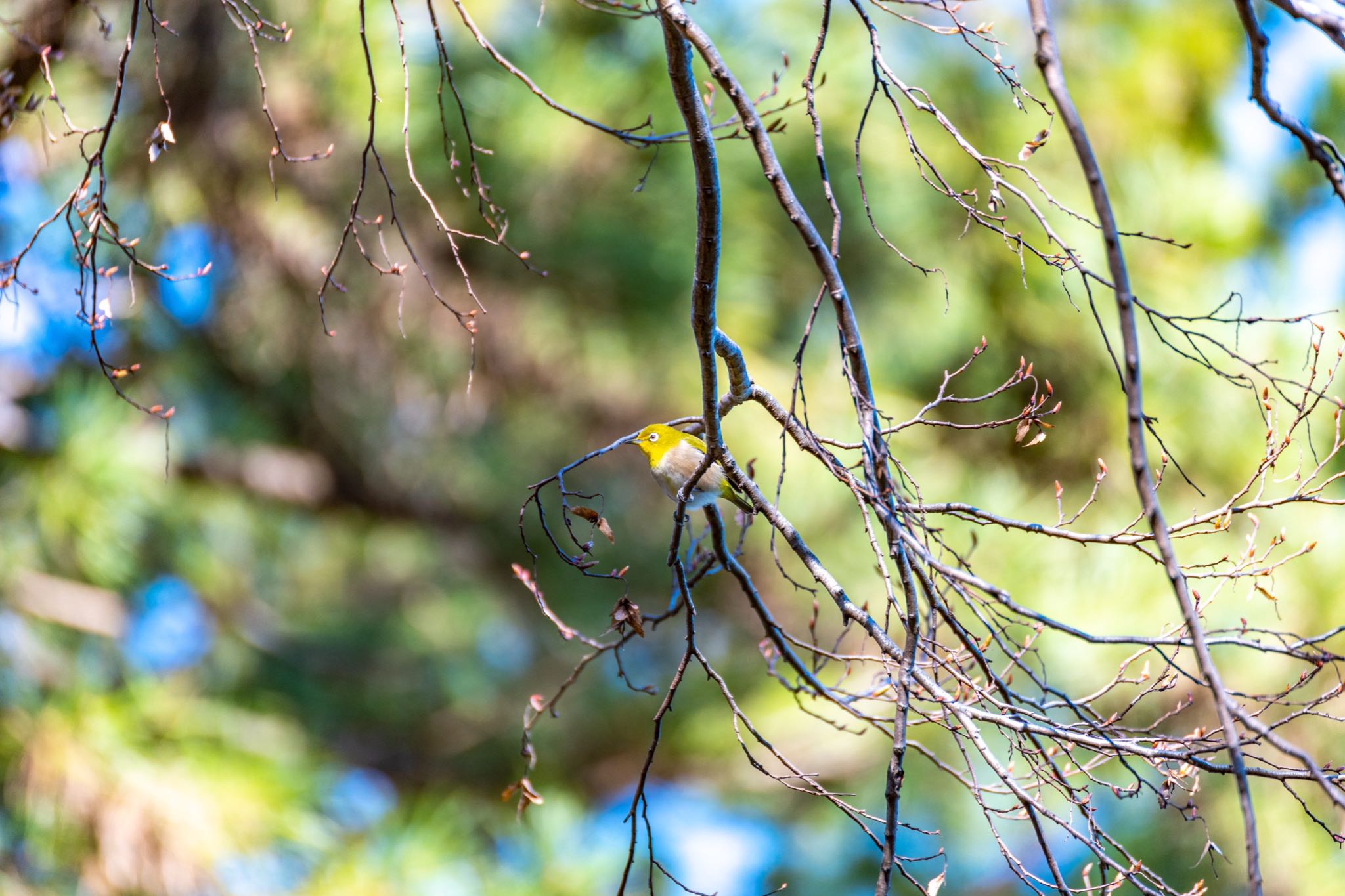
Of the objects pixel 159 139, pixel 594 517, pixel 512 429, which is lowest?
pixel 594 517

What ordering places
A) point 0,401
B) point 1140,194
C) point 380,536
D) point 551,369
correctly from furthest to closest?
point 380,536
point 1140,194
point 551,369
point 0,401

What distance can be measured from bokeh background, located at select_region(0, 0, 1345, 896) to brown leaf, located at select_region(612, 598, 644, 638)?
3.38 feet

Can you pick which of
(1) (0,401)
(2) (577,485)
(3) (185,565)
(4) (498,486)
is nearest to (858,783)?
(2) (577,485)

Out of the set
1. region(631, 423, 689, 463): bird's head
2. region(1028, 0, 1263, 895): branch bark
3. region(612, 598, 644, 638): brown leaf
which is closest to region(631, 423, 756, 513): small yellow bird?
region(631, 423, 689, 463): bird's head

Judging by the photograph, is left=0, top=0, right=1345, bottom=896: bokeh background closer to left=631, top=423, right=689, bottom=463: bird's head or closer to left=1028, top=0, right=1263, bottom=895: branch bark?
left=631, top=423, right=689, bottom=463: bird's head

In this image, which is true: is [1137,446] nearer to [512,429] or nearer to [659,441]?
[659,441]

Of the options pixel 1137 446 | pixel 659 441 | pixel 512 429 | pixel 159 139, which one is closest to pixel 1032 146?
pixel 1137 446

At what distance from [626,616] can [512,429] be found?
276cm

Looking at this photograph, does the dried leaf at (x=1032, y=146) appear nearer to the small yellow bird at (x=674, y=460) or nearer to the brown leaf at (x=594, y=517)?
the brown leaf at (x=594, y=517)

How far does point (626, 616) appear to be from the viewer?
0.95m

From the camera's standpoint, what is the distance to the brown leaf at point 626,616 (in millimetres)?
940

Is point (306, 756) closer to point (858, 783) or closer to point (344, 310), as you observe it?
point (344, 310)

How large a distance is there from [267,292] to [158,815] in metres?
1.53

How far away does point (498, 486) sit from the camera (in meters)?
3.76
